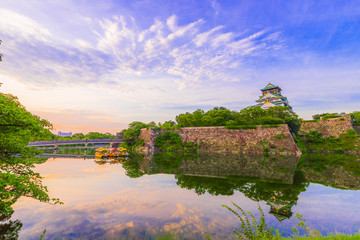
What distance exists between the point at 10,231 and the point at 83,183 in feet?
21.8

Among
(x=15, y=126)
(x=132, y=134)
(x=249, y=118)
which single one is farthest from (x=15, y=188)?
(x=132, y=134)

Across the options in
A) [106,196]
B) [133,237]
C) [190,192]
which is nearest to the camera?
[133,237]

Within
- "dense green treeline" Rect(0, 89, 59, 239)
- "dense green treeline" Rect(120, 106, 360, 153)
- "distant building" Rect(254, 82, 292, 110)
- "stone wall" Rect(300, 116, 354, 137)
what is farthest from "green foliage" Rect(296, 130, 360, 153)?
"dense green treeline" Rect(0, 89, 59, 239)

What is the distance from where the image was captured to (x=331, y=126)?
37.6m

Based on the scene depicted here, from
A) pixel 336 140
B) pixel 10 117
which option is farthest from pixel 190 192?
pixel 336 140

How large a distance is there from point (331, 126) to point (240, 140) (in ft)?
64.8

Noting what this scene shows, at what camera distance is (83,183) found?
12484mm

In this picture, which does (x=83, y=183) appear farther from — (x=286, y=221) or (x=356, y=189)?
(x=356, y=189)

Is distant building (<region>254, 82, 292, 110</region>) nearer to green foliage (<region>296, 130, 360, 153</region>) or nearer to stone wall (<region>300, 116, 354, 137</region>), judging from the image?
stone wall (<region>300, 116, 354, 137</region>)

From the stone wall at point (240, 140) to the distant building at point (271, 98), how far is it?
23.0m

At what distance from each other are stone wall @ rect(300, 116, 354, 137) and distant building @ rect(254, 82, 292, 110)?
45.5 feet

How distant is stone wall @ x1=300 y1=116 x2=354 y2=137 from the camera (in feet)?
119

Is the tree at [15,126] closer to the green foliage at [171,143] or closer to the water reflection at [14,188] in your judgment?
the water reflection at [14,188]

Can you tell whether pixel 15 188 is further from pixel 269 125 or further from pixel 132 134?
pixel 132 134
